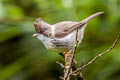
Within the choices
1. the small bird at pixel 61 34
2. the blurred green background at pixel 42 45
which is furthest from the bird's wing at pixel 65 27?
the blurred green background at pixel 42 45

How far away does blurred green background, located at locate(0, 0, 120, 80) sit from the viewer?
405cm

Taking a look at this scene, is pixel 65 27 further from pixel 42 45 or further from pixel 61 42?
pixel 42 45

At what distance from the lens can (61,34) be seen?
2648 mm

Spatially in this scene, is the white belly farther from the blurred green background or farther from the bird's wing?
the blurred green background

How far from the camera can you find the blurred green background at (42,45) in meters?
4.05

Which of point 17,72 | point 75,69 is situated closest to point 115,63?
point 17,72

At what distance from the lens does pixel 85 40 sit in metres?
4.11

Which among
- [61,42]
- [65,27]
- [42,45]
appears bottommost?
[42,45]

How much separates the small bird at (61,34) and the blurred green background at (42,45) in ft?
3.72

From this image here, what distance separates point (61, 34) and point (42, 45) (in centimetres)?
191

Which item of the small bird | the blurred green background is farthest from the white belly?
the blurred green background

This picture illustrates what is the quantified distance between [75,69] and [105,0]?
6.95 ft

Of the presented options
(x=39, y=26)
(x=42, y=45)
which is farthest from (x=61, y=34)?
(x=42, y=45)

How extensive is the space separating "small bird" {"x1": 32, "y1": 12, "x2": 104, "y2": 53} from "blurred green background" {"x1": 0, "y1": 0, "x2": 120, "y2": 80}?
1.13m
